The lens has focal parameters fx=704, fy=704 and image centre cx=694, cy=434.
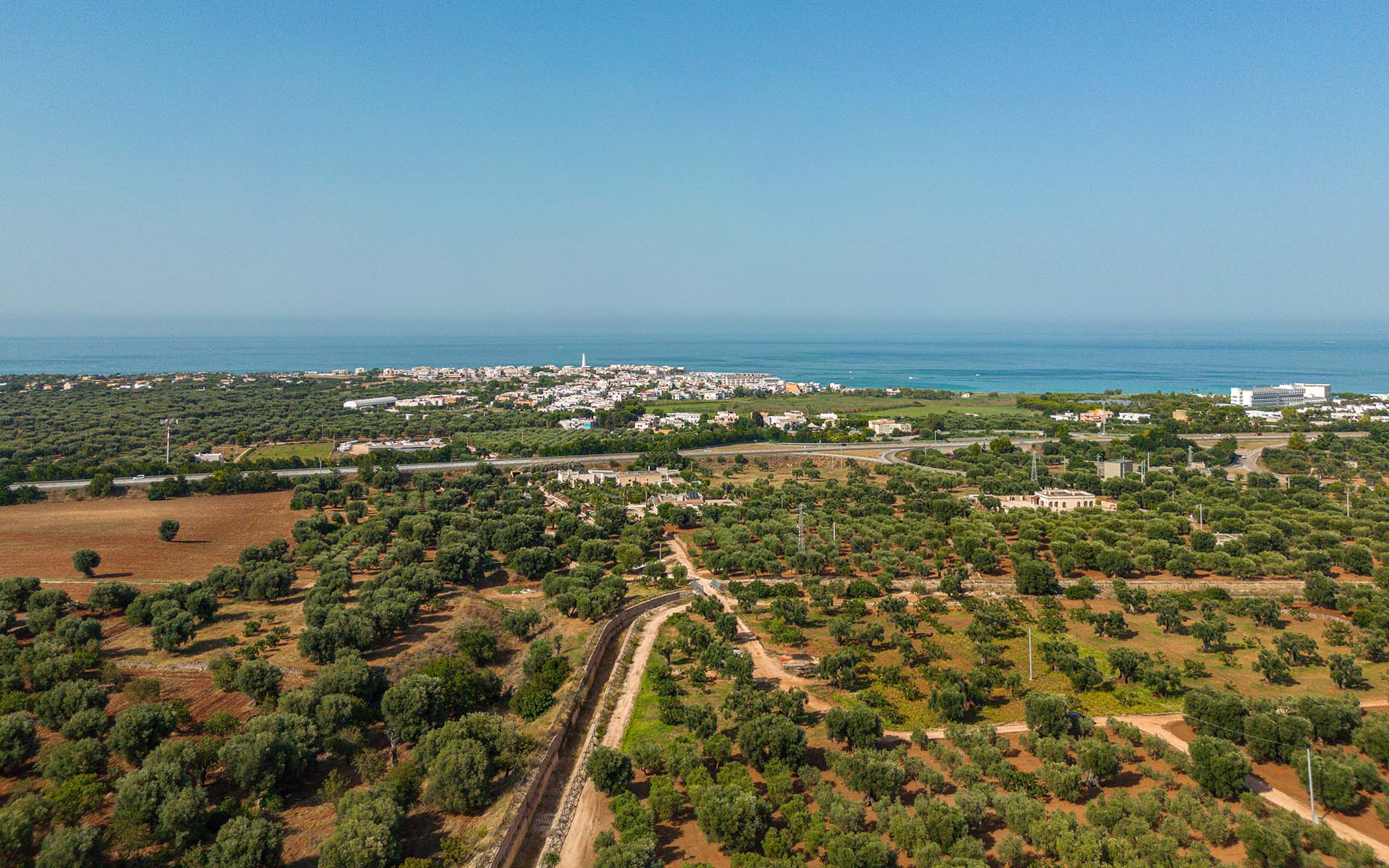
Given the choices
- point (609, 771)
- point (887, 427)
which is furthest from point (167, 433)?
point (887, 427)

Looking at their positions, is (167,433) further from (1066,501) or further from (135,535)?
(1066,501)

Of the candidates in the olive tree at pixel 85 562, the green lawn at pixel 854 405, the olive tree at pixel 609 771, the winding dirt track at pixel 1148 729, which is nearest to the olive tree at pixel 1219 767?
the winding dirt track at pixel 1148 729

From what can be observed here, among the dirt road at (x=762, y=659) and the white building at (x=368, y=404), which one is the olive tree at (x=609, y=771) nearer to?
the dirt road at (x=762, y=659)

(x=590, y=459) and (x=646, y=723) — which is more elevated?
(x=590, y=459)

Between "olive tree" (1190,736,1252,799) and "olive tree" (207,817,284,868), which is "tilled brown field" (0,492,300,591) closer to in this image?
"olive tree" (207,817,284,868)

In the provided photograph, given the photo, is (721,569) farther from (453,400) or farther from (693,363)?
(693,363)

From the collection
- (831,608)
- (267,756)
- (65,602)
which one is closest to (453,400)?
(65,602)
